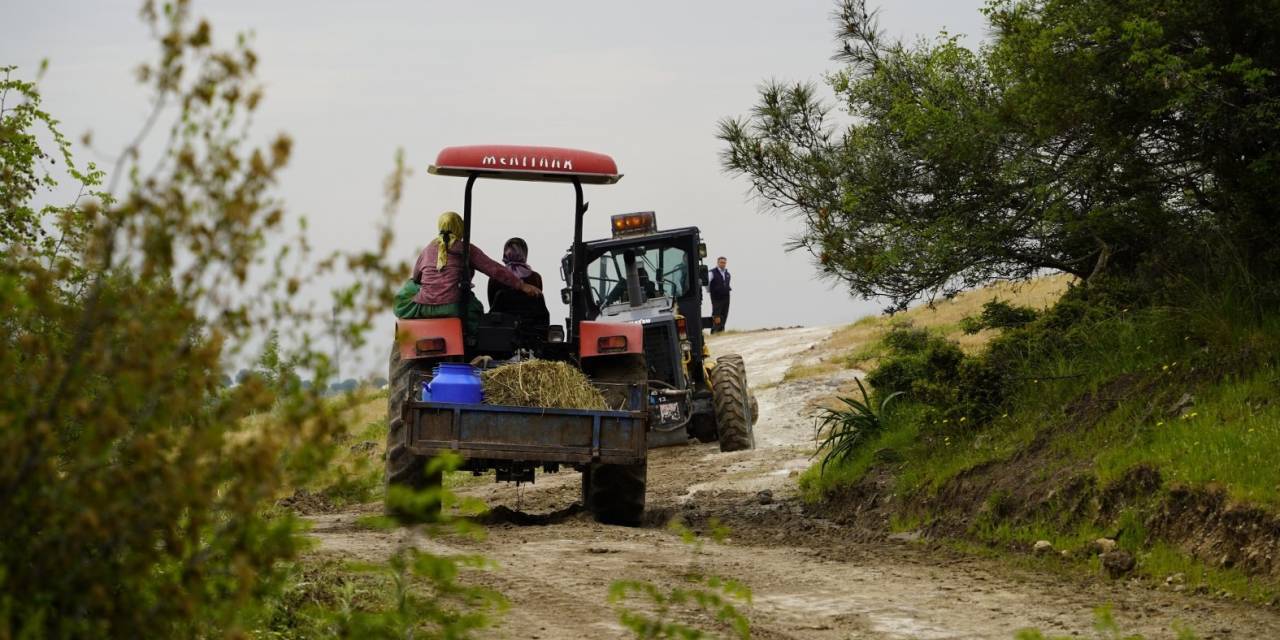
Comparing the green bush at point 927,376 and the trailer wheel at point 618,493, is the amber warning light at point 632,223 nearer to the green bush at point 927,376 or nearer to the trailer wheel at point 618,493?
the green bush at point 927,376

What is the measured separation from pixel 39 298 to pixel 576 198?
26.8ft

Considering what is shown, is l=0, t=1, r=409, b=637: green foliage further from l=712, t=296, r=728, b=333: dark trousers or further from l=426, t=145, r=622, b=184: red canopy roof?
l=712, t=296, r=728, b=333: dark trousers

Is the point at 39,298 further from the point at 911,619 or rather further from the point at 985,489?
the point at 985,489

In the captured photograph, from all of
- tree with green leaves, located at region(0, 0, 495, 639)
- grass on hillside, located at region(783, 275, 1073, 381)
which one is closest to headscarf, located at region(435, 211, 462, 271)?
tree with green leaves, located at region(0, 0, 495, 639)

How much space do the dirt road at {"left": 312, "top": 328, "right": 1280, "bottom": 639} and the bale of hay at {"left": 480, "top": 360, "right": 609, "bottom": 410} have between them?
0.92 metres

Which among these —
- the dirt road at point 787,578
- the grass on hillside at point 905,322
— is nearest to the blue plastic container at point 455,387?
the dirt road at point 787,578

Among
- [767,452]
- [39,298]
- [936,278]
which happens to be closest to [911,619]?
[39,298]

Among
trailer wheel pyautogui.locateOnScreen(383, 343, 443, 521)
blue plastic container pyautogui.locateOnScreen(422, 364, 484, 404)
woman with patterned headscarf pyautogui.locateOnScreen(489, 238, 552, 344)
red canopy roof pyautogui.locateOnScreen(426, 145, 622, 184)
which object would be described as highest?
red canopy roof pyautogui.locateOnScreen(426, 145, 622, 184)

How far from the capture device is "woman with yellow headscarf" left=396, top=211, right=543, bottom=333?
35.6 ft

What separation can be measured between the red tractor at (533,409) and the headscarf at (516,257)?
1.18 feet

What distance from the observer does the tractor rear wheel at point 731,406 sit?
15719mm

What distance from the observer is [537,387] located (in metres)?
10.6

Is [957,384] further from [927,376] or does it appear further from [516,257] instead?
[516,257]

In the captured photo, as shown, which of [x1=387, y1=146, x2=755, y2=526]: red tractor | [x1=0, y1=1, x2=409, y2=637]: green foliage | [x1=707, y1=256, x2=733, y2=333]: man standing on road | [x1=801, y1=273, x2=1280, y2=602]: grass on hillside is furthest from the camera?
[x1=707, y1=256, x2=733, y2=333]: man standing on road
